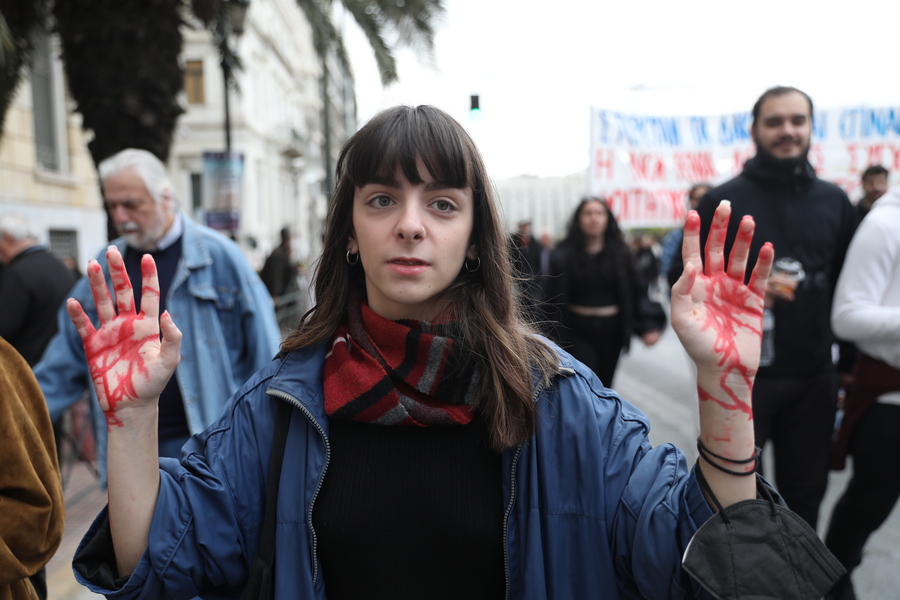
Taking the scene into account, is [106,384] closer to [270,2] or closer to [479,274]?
[479,274]

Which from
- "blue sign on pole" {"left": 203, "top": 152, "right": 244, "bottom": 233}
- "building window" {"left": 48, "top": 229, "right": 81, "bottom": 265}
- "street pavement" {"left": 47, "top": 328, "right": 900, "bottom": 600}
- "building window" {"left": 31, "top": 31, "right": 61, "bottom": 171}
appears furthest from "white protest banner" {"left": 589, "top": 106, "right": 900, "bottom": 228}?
"building window" {"left": 31, "top": 31, "right": 61, "bottom": 171}

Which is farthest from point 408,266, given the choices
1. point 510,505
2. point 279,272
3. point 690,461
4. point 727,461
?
point 279,272

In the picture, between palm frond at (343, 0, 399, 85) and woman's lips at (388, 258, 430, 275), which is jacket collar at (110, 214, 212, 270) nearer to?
woman's lips at (388, 258, 430, 275)

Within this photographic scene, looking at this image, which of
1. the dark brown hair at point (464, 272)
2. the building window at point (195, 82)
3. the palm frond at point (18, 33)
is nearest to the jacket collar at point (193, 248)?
the dark brown hair at point (464, 272)

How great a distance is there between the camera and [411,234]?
5.45ft

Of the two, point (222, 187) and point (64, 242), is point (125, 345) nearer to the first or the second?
point (222, 187)

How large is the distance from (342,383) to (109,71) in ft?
17.4

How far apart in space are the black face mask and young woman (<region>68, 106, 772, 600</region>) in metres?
0.04

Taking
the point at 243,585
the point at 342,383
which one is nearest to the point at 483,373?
the point at 342,383

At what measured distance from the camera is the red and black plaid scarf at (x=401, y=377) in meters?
1.67

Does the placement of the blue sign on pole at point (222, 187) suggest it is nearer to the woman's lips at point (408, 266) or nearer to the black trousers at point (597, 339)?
the black trousers at point (597, 339)

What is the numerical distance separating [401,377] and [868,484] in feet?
8.05

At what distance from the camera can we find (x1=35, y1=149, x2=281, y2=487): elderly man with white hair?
10.4ft

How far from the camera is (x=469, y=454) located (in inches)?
66.9
